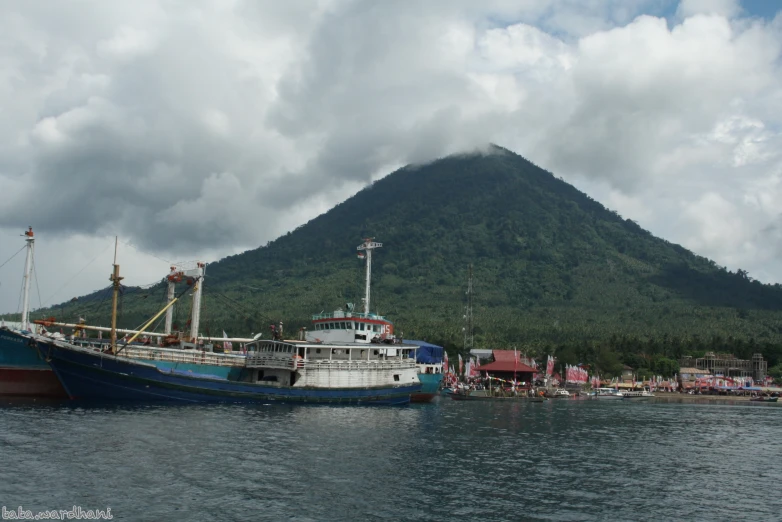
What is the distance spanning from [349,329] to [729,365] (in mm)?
105671

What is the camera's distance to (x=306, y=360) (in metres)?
60.2

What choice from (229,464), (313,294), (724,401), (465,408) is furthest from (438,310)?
(229,464)

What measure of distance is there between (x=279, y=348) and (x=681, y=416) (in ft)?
143

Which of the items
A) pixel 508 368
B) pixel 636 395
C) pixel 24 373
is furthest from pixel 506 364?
pixel 24 373

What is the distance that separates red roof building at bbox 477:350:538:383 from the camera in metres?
109

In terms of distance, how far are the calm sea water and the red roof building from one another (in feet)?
184

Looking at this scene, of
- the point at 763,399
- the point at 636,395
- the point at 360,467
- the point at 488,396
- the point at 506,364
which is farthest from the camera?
the point at 506,364

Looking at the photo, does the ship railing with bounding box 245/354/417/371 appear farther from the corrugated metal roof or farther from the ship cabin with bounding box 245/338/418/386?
the corrugated metal roof

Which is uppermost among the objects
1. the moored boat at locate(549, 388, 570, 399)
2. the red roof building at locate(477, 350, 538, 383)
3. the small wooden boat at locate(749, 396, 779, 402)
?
the red roof building at locate(477, 350, 538, 383)

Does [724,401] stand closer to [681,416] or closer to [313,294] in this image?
[681,416]

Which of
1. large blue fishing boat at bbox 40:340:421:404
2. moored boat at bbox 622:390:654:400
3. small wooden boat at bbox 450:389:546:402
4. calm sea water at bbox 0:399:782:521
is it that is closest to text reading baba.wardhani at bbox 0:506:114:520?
calm sea water at bbox 0:399:782:521

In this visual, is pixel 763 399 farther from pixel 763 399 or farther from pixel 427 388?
pixel 427 388

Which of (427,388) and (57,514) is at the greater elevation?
(427,388)

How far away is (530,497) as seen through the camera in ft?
91.1
